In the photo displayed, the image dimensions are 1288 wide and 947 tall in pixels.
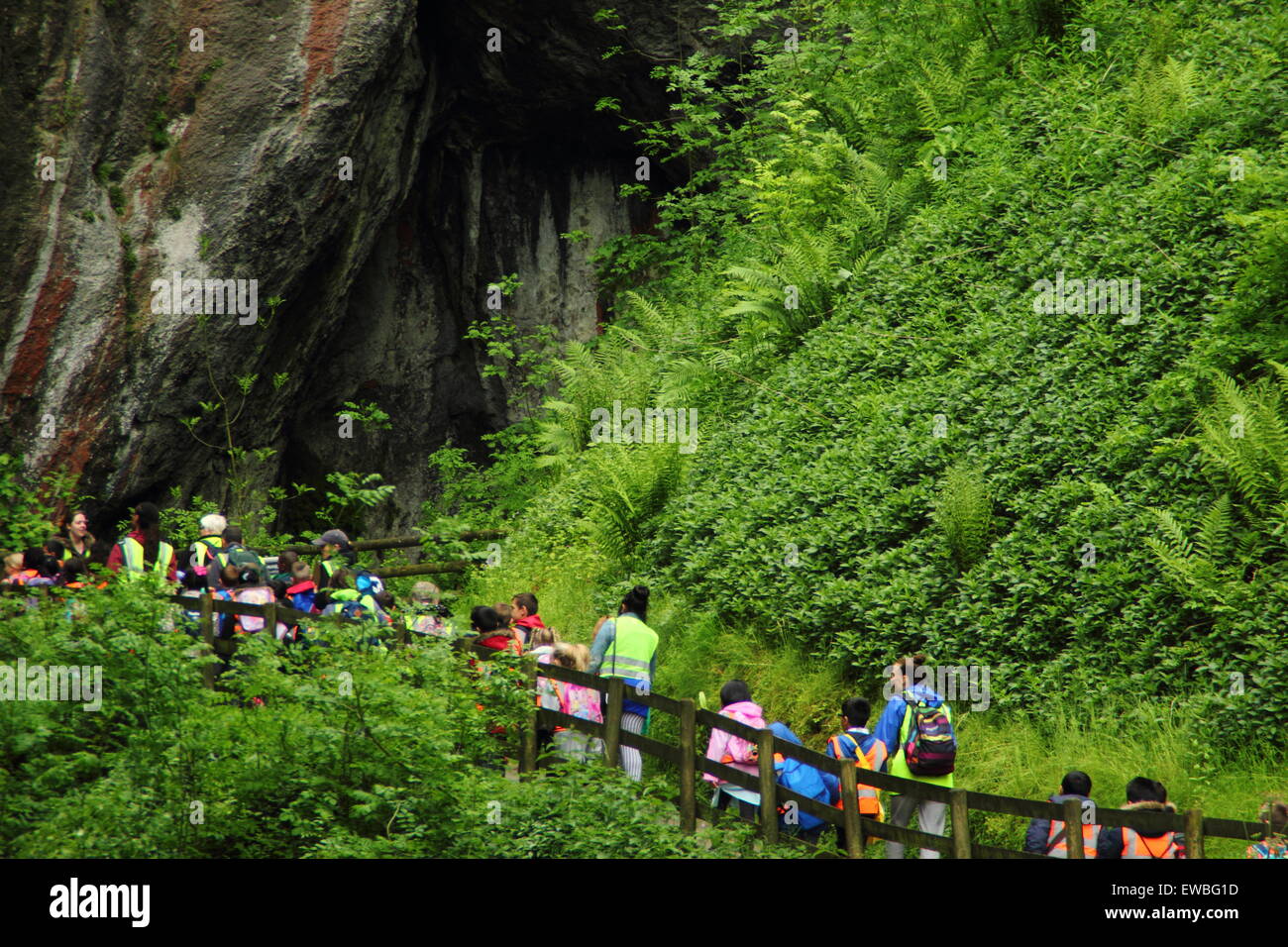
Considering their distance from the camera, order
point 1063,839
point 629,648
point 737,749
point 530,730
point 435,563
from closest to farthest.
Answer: point 1063,839 → point 737,749 → point 530,730 → point 629,648 → point 435,563

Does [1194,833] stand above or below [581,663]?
below

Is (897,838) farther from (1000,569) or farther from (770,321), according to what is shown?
(770,321)

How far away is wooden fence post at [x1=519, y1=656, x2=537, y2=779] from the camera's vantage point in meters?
9.35

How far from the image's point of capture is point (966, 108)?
1581cm

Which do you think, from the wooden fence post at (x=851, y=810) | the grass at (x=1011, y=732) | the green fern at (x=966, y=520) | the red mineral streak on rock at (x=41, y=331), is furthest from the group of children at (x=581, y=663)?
the red mineral streak on rock at (x=41, y=331)

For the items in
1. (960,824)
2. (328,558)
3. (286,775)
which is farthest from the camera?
(328,558)

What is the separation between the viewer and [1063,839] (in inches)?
279

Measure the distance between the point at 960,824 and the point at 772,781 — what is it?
140 centimetres

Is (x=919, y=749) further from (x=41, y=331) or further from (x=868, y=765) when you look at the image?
(x=41, y=331)

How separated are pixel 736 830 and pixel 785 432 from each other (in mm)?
6268

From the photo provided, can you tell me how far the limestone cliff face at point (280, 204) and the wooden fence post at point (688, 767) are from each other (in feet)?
34.0

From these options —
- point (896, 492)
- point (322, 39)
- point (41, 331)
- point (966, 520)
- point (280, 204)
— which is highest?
point (322, 39)

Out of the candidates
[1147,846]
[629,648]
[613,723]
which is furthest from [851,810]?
[629,648]

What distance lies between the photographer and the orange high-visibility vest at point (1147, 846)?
6.86m
